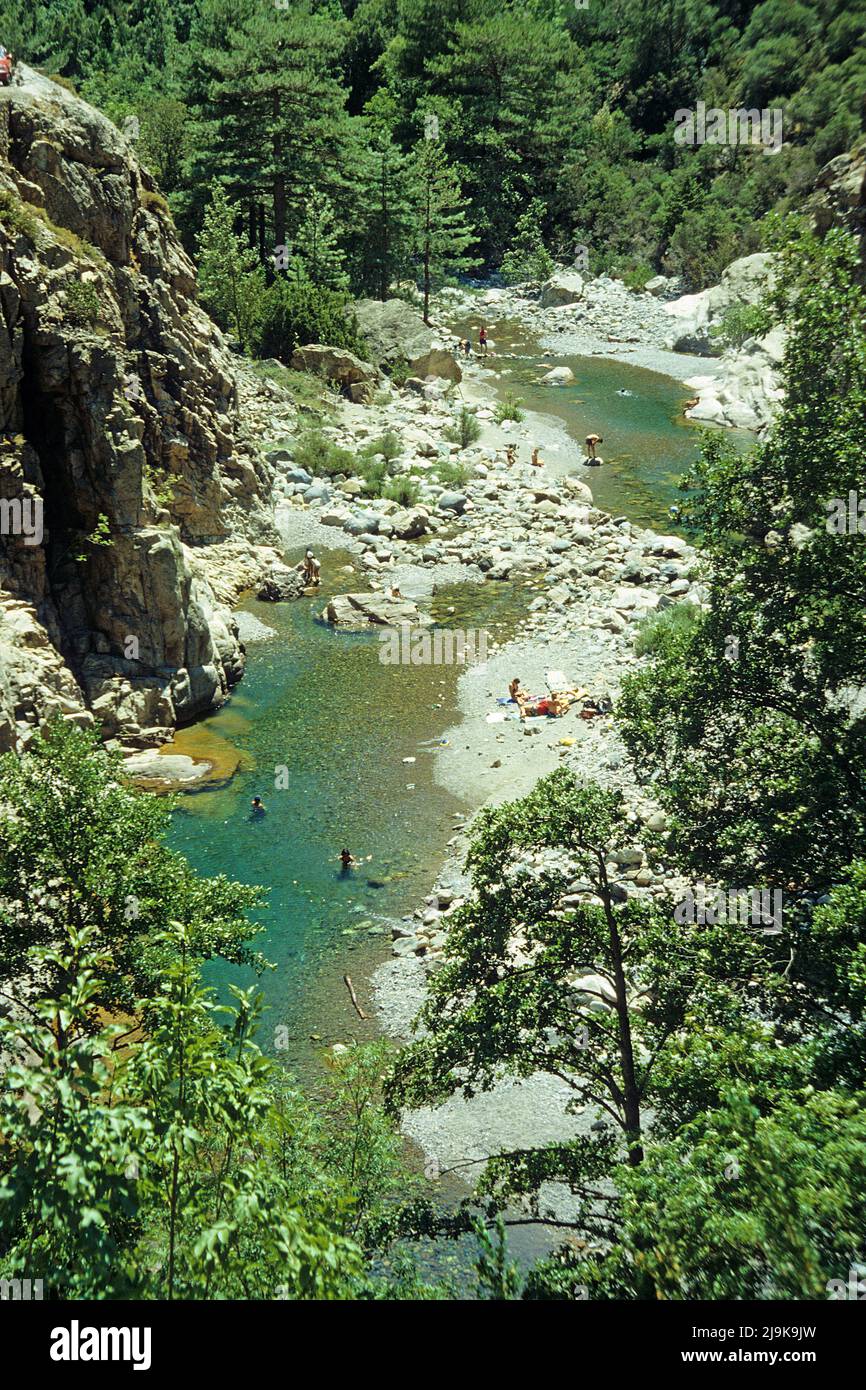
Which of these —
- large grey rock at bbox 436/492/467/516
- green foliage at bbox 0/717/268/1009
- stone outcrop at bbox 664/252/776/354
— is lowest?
green foliage at bbox 0/717/268/1009

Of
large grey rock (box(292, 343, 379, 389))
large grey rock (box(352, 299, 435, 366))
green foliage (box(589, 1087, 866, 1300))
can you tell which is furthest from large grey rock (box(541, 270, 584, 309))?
green foliage (box(589, 1087, 866, 1300))

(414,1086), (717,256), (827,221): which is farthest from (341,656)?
(717,256)

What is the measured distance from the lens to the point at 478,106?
73625 mm

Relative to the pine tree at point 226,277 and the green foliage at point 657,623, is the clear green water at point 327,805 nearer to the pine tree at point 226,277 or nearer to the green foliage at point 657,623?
the green foliage at point 657,623

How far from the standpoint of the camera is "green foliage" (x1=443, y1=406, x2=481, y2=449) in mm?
42656

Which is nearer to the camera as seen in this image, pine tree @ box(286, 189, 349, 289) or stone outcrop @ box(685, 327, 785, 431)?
stone outcrop @ box(685, 327, 785, 431)

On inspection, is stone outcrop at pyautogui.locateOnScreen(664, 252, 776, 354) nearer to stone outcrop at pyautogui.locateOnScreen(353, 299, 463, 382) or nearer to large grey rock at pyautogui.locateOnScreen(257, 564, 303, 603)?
stone outcrop at pyautogui.locateOnScreen(353, 299, 463, 382)

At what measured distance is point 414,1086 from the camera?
12141mm

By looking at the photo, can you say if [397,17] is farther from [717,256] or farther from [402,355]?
[402,355]

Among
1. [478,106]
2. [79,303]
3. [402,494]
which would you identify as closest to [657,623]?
[402,494]

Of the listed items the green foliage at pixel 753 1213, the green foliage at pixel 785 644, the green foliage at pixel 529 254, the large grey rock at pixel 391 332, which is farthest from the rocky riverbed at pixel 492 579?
the green foliage at pixel 529 254

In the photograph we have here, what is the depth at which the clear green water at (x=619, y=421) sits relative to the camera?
3931 centimetres

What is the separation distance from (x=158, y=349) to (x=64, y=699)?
37.4 feet

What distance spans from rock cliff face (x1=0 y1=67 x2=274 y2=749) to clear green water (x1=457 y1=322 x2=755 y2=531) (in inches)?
684
